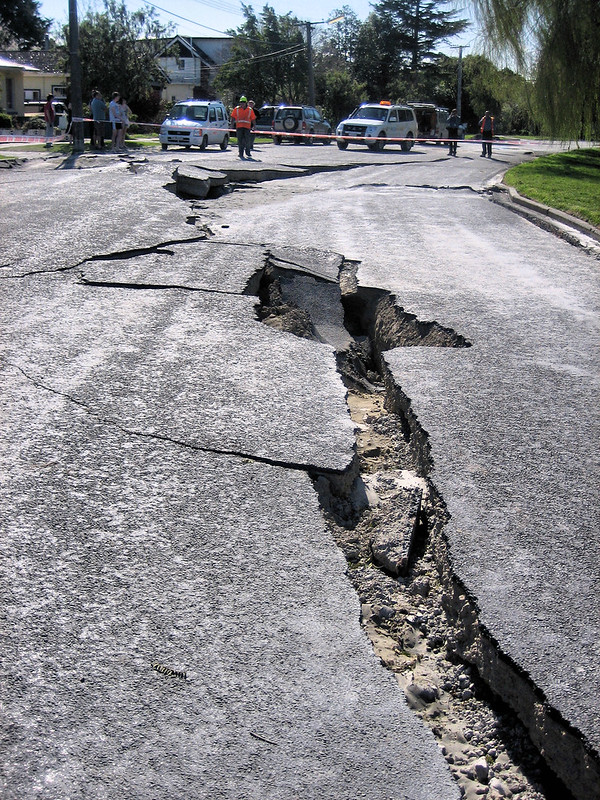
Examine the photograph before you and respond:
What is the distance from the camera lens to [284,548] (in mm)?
3182

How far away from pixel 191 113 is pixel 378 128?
8607mm

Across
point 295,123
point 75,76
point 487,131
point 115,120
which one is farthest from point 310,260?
point 295,123

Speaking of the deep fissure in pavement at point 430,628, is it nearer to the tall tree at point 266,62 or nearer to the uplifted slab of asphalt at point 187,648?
the uplifted slab of asphalt at point 187,648

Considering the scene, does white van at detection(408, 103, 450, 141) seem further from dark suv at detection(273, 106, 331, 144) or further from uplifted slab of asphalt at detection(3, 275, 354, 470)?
uplifted slab of asphalt at detection(3, 275, 354, 470)

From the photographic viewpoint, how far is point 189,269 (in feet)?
24.8

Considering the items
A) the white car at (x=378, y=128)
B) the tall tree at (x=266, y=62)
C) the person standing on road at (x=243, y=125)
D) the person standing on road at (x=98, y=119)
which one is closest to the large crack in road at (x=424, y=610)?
the person standing on road at (x=243, y=125)

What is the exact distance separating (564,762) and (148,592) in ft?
4.75

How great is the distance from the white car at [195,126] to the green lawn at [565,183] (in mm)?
10931

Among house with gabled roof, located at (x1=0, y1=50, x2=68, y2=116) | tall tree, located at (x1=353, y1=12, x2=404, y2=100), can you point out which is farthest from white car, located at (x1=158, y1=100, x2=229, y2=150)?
tall tree, located at (x1=353, y1=12, x2=404, y2=100)

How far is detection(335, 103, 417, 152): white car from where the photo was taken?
3391 cm

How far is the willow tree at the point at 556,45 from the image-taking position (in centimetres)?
1580

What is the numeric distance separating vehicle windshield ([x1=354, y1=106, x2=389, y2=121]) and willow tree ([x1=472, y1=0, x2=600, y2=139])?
18458 millimetres

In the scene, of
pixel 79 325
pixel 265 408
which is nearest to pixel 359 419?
pixel 265 408

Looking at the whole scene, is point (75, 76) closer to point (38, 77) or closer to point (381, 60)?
point (38, 77)
